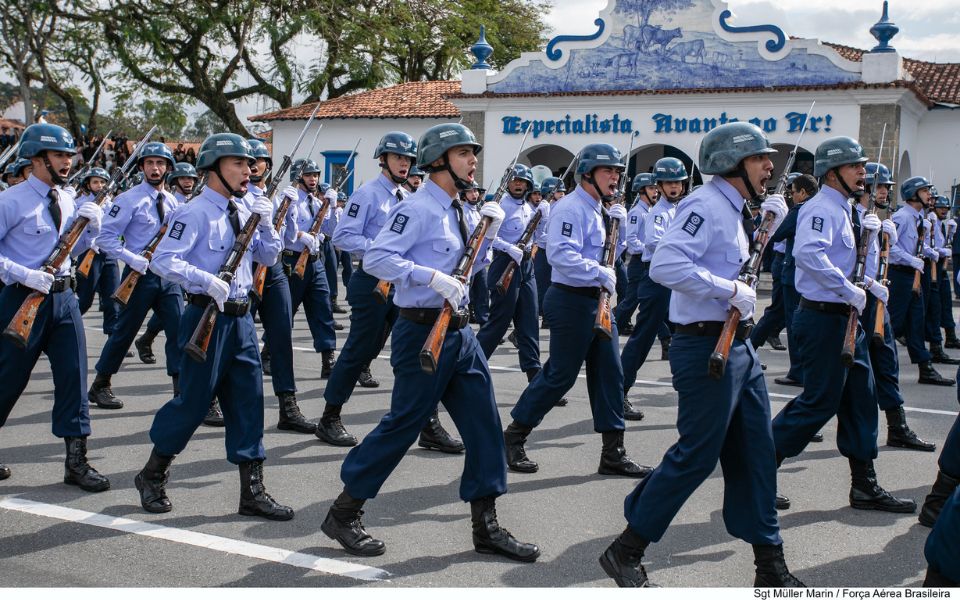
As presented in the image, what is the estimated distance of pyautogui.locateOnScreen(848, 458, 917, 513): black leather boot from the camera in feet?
18.3

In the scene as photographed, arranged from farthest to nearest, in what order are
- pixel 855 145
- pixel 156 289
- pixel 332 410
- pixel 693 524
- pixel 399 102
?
pixel 399 102 → pixel 156 289 → pixel 332 410 → pixel 855 145 → pixel 693 524

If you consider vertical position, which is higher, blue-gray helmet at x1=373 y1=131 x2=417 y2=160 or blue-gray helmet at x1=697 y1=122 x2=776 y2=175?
blue-gray helmet at x1=373 y1=131 x2=417 y2=160

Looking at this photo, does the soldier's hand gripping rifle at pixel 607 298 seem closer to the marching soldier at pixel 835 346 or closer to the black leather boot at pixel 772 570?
the marching soldier at pixel 835 346

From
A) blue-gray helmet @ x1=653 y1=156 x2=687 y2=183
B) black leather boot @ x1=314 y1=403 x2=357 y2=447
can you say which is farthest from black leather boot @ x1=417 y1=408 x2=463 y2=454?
blue-gray helmet @ x1=653 y1=156 x2=687 y2=183

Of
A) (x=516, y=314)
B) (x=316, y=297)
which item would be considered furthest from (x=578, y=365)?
(x=316, y=297)

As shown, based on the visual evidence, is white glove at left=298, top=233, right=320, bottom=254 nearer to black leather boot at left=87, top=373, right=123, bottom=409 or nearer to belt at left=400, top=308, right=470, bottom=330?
black leather boot at left=87, top=373, right=123, bottom=409

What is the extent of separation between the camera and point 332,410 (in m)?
7.01

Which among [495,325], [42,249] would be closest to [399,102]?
[495,325]

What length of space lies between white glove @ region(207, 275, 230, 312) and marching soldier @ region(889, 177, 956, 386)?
693 centimetres

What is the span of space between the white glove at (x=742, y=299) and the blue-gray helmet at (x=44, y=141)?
12.6 feet

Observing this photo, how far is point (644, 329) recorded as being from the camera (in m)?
8.16

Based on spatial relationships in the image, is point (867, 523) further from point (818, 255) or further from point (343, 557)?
point (343, 557)

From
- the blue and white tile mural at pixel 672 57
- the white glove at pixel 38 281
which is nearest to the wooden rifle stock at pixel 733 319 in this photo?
the white glove at pixel 38 281

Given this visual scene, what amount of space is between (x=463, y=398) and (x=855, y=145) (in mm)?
2717
